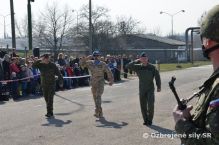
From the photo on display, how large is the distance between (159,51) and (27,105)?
6790 centimetres

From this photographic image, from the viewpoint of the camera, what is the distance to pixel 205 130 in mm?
2617

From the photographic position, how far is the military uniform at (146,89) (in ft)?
38.8

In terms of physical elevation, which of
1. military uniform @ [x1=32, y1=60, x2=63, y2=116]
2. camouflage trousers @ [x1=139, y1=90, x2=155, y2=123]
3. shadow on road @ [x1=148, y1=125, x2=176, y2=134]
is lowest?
shadow on road @ [x1=148, y1=125, x2=176, y2=134]

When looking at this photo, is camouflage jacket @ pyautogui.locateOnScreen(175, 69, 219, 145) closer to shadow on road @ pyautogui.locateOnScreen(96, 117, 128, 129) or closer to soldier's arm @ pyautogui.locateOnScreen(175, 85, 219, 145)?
soldier's arm @ pyautogui.locateOnScreen(175, 85, 219, 145)

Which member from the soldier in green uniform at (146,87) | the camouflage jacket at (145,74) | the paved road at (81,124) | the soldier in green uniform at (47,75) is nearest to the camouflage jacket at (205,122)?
the paved road at (81,124)

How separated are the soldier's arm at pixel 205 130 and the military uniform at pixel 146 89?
9.04m

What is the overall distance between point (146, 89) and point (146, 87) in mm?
49

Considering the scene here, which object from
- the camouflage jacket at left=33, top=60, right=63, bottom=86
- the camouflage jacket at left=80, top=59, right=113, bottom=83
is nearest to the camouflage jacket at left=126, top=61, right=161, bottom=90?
the camouflage jacket at left=80, top=59, right=113, bottom=83

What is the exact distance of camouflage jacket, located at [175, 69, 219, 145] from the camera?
255cm

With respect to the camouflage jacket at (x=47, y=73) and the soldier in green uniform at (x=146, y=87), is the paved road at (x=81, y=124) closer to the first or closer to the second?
the soldier in green uniform at (x=146, y=87)

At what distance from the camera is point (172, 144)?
29.8 ft

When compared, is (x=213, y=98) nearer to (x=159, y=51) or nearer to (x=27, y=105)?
(x=27, y=105)

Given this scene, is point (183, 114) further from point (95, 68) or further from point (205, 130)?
point (95, 68)

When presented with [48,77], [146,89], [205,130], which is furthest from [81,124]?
[205,130]
